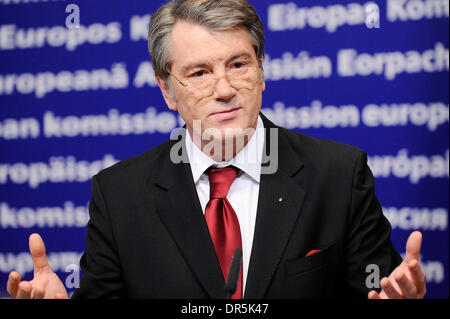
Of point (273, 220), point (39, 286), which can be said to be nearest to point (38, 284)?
point (39, 286)

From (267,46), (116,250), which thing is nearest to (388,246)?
(116,250)

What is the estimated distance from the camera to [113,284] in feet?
5.41

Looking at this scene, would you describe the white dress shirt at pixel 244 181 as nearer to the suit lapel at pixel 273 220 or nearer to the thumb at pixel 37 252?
the suit lapel at pixel 273 220

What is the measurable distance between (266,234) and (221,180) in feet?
0.73

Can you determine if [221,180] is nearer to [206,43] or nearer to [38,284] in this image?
[206,43]

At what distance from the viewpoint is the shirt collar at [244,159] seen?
1.66 metres

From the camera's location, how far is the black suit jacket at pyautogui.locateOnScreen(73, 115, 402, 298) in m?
1.52

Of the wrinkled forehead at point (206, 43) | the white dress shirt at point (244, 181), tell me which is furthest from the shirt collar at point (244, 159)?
the wrinkled forehead at point (206, 43)

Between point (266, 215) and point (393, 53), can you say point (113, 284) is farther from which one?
point (393, 53)

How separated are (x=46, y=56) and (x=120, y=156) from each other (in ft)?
2.11

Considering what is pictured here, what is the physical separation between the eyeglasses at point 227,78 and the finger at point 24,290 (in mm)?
715

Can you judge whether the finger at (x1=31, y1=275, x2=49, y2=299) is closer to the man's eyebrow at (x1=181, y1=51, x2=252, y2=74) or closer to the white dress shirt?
the white dress shirt

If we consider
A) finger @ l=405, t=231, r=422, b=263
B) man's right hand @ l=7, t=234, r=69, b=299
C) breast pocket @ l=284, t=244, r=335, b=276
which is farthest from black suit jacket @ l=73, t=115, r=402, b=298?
finger @ l=405, t=231, r=422, b=263

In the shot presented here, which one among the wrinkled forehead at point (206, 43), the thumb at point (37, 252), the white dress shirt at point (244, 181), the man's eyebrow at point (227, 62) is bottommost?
the thumb at point (37, 252)
